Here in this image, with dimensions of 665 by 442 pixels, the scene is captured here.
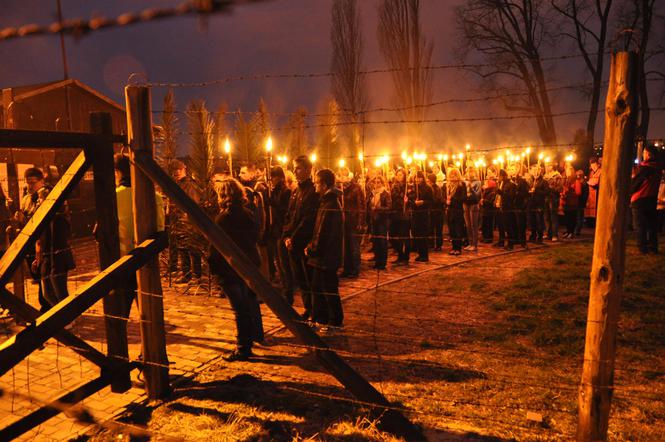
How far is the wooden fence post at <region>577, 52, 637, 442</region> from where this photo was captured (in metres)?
3.02

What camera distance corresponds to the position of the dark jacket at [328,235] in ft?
18.4

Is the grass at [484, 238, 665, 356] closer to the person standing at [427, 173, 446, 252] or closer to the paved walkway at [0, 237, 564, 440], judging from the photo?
the person standing at [427, 173, 446, 252]

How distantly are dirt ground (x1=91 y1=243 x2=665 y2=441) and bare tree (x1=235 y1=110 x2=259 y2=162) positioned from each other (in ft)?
41.0

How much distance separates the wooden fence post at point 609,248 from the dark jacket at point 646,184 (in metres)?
7.03

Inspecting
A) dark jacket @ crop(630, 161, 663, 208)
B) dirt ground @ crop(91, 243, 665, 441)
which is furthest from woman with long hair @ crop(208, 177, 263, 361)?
dark jacket @ crop(630, 161, 663, 208)

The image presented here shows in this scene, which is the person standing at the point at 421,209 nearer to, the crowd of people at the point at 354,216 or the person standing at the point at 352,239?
the crowd of people at the point at 354,216

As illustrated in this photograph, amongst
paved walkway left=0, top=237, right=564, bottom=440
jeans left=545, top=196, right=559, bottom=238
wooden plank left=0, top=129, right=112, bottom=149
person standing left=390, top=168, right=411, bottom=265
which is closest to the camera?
wooden plank left=0, top=129, right=112, bottom=149

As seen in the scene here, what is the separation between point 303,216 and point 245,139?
13.5 meters

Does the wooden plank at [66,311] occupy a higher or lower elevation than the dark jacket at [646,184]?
lower

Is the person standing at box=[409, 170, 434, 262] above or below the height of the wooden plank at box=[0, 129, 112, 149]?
below

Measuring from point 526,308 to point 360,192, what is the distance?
167 inches

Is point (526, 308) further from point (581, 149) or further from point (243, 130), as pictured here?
point (581, 149)

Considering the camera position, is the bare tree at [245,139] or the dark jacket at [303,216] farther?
the bare tree at [245,139]

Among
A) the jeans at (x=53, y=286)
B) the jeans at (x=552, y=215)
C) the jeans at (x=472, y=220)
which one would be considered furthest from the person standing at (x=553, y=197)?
the jeans at (x=53, y=286)
